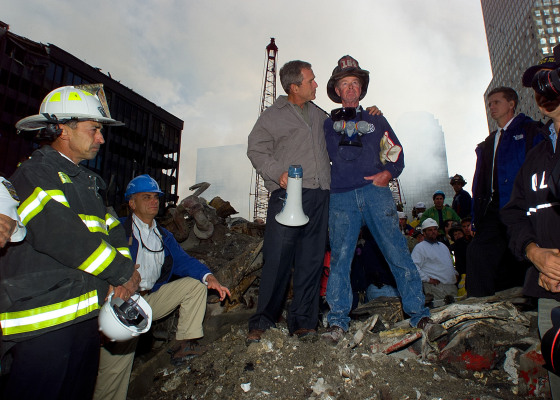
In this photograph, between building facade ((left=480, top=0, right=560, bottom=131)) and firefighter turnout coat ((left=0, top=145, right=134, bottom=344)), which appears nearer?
Result: firefighter turnout coat ((left=0, top=145, right=134, bottom=344))

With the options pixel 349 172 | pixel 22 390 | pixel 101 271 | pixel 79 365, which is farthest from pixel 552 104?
pixel 22 390

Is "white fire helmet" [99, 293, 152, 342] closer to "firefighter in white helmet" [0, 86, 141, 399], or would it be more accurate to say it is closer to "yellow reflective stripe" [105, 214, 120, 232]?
"firefighter in white helmet" [0, 86, 141, 399]

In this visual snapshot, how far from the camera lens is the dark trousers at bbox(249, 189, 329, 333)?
9.73 feet

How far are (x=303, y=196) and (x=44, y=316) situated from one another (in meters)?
2.14

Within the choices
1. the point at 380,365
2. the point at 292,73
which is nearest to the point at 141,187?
the point at 292,73

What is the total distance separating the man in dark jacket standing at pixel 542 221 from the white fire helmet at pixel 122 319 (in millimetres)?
2271

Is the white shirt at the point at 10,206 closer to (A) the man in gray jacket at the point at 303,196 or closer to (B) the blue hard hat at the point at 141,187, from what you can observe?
(A) the man in gray jacket at the point at 303,196

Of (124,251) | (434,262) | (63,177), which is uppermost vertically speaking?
(63,177)

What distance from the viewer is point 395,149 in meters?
3.21

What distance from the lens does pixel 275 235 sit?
120 inches

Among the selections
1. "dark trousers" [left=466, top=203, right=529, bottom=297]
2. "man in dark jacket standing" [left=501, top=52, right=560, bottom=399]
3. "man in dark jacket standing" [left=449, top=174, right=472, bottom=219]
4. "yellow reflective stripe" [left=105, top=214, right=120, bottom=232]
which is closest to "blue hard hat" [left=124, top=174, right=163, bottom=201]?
"yellow reflective stripe" [left=105, top=214, right=120, bottom=232]

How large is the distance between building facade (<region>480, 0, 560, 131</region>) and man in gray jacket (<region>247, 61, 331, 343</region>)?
79.7 meters

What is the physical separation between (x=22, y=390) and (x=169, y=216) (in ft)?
24.0

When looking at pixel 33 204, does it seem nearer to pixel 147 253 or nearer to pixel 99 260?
pixel 99 260
